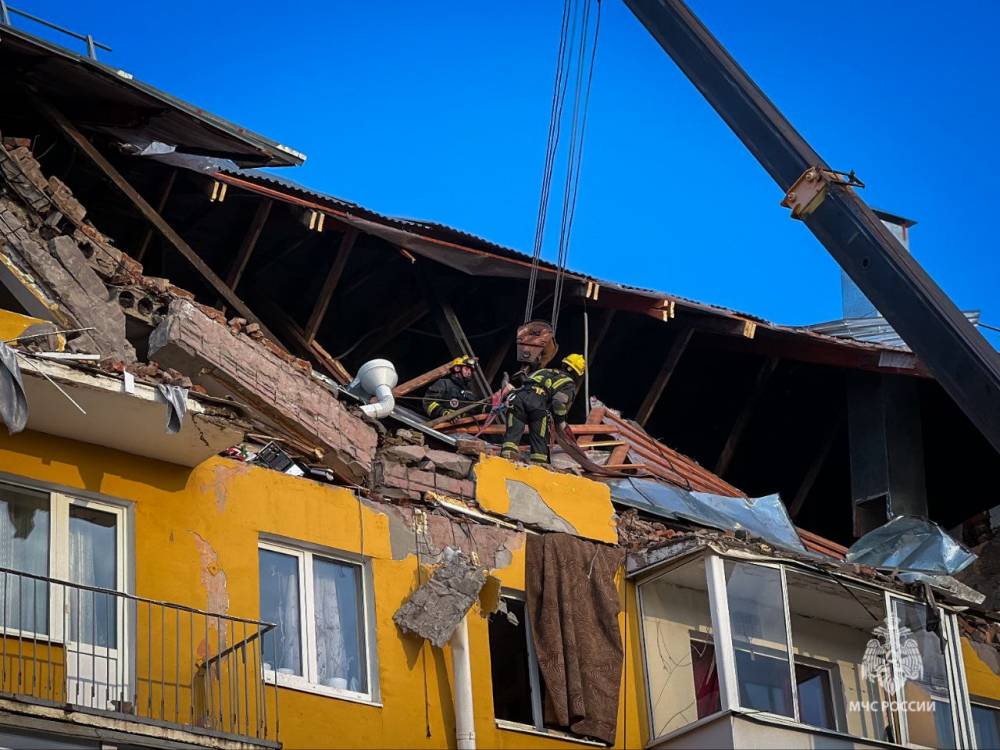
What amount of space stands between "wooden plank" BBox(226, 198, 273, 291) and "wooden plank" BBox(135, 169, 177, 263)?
1.00 m

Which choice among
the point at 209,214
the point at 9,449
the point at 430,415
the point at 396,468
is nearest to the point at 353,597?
the point at 396,468

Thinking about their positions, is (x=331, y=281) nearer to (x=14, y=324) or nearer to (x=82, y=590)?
(x=14, y=324)

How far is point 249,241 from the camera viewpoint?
2005 cm

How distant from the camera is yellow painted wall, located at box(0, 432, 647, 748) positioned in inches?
517

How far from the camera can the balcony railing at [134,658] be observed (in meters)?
12.1

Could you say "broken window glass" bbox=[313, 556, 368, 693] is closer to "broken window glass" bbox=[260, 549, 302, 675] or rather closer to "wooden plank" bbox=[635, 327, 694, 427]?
"broken window glass" bbox=[260, 549, 302, 675]

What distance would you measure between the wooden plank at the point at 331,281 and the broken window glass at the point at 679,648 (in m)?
6.24

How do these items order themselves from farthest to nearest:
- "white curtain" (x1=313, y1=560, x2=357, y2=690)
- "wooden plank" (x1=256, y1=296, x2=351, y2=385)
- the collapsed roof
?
"wooden plank" (x1=256, y1=296, x2=351, y2=385), the collapsed roof, "white curtain" (x1=313, y1=560, x2=357, y2=690)

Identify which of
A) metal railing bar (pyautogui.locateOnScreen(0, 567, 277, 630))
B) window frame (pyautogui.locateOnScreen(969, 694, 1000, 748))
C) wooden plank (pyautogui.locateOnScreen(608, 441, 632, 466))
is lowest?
metal railing bar (pyautogui.locateOnScreen(0, 567, 277, 630))

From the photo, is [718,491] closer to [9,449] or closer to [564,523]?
[564,523]

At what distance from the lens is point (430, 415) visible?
19859 mm

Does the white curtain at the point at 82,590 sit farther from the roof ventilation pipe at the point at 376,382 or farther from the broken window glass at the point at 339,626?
the roof ventilation pipe at the point at 376,382

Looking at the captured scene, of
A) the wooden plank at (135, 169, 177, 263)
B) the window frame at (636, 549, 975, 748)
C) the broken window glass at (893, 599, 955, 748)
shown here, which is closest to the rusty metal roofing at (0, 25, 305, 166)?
the wooden plank at (135, 169, 177, 263)

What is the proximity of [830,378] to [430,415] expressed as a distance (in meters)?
6.43
